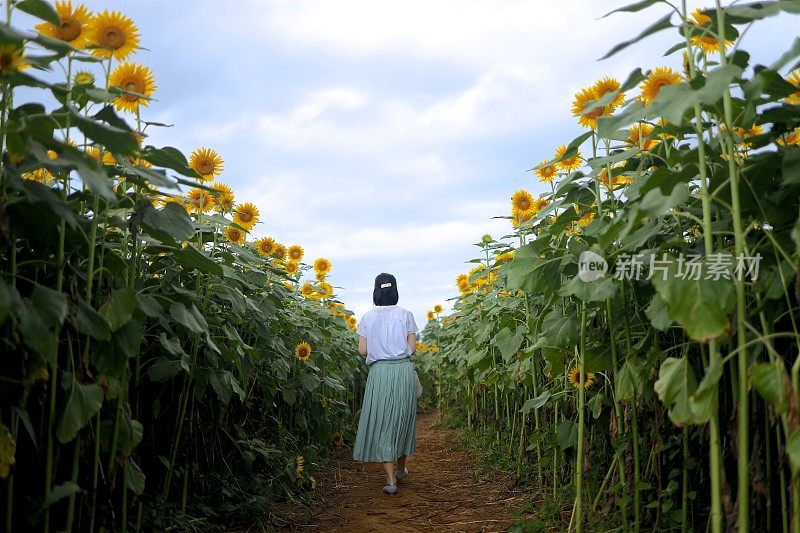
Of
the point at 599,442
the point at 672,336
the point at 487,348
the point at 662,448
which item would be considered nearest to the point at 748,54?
the point at 672,336

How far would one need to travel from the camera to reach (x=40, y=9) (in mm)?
2221

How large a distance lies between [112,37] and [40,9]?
1.93ft

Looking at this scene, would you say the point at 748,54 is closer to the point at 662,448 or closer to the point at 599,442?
the point at 662,448

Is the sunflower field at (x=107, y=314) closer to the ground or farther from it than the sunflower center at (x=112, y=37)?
closer to the ground

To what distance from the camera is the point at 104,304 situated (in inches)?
92.5

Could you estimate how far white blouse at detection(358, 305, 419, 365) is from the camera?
589 cm

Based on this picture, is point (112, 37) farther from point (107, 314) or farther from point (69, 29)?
point (107, 314)

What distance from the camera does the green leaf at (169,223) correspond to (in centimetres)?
247

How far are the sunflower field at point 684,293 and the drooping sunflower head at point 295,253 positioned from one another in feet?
10.4

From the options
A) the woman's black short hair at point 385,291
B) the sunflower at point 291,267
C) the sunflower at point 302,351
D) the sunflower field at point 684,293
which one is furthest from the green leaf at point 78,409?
the sunflower at point 291,267

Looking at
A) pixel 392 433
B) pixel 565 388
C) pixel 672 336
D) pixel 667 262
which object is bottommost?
pixel 392 433

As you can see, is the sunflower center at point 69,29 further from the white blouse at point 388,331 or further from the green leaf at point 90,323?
the white blouse at point 388,331

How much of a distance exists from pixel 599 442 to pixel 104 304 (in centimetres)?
286

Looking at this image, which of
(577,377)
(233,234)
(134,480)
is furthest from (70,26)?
(577,377)
